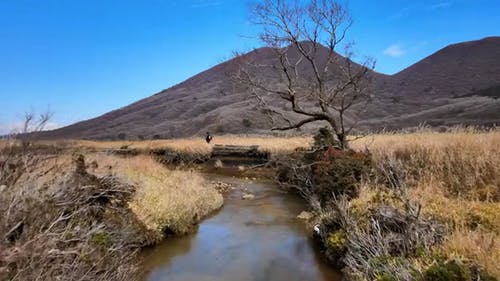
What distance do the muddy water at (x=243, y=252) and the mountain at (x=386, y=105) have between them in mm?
40922

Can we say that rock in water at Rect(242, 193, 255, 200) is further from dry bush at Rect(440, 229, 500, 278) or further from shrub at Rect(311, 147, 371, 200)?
dry bush at Rect(440, 229, 500, 278)

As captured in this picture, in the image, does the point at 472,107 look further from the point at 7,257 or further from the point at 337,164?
the point at 7,257

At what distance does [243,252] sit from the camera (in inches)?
420

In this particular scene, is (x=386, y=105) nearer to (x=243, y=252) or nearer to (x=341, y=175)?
(x=341, y=175)

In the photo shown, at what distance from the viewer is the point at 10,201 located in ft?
16.6

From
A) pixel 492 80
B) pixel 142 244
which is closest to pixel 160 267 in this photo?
pixel 142 244

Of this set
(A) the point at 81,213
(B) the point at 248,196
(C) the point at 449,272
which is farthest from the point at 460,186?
(B) the point at 248,196

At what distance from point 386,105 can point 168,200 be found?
7329 cm

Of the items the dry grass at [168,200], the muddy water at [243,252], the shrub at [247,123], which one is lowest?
the muddy water at [243,252]

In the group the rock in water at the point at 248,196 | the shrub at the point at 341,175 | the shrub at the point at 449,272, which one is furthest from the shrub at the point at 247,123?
the shrub at the point at 449,272

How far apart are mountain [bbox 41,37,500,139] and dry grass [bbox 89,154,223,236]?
39801mm

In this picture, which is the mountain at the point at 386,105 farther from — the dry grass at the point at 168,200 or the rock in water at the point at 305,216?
the dry grass at the point at 168,200

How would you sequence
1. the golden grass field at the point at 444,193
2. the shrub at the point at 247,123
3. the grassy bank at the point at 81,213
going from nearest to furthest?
the grassy bank at the point at 81,213
the golden grass field at the point at 444,193
the shrub at the point at 247,123

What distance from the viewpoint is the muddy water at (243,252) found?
901cm
